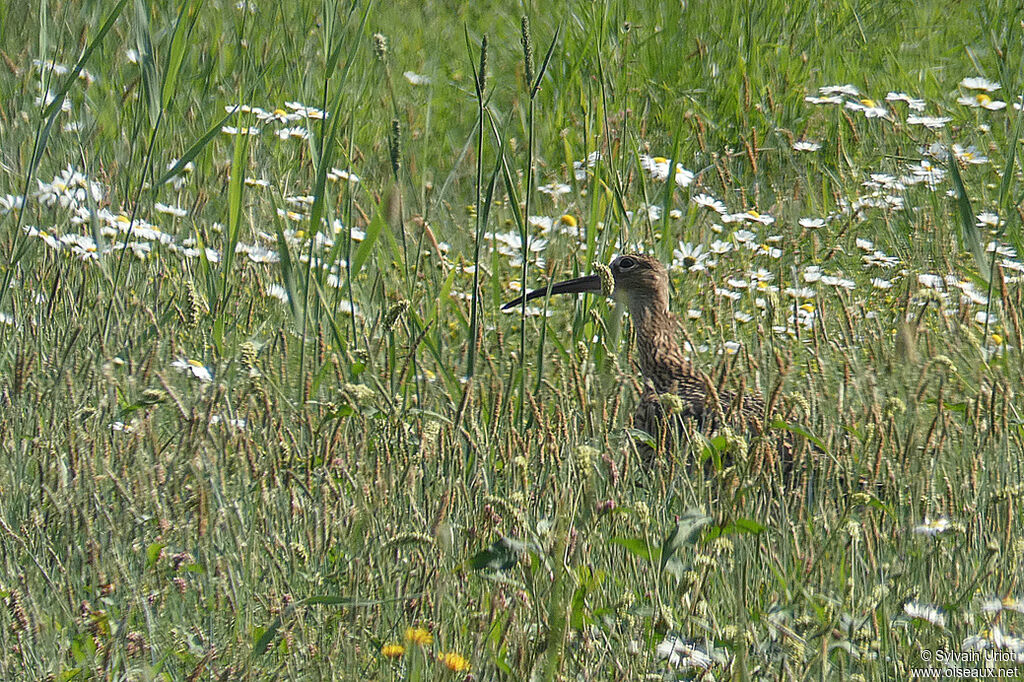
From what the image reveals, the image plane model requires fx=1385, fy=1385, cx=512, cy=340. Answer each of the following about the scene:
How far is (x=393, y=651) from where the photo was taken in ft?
6.76

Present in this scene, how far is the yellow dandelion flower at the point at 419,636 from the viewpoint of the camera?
6.34ft

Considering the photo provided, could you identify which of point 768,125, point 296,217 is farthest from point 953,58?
→ point 296,217

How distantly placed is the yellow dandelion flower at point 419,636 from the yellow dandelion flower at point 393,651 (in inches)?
1.5

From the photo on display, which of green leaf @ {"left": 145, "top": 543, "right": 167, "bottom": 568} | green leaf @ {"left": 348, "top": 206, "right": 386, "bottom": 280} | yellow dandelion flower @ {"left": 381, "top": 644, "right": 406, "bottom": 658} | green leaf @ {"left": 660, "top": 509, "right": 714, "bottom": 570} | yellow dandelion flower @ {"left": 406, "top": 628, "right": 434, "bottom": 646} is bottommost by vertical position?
yellow dandelion flower @ {"left": 381, "top": 644, "right": 406, "bottom": 658}

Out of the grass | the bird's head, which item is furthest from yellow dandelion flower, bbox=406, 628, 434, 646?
the bird's head

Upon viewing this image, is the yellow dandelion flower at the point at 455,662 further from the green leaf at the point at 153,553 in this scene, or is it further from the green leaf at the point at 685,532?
the green leaf at the point at 153,553

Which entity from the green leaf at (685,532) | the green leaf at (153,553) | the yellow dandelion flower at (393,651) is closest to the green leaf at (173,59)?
the green leaf at (153,553)

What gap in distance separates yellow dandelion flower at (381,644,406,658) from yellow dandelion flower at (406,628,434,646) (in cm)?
4

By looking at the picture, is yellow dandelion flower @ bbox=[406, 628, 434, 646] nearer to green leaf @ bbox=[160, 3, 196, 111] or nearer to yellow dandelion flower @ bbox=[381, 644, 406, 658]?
yellow dandelion flower @ bbox=[381, 644, 406, 658]

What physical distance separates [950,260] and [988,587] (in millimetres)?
2283

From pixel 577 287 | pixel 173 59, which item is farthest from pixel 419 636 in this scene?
pixel 577 287

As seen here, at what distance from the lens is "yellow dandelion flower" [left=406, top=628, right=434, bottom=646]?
1.93m

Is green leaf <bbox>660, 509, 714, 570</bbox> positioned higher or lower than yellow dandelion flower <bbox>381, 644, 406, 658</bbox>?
higher

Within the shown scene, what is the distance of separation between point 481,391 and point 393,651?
1.08 m
